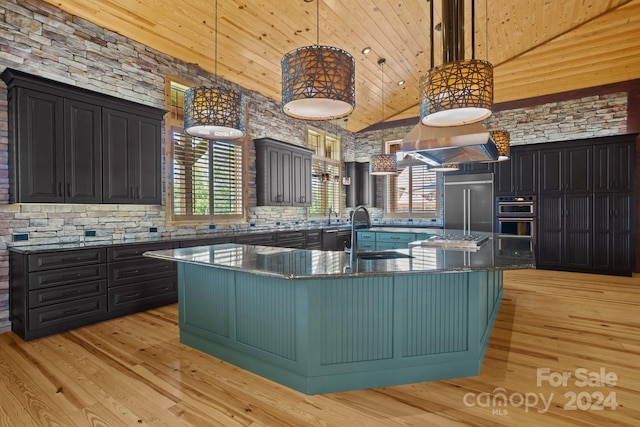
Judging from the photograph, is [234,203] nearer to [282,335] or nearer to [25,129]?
[25,129]

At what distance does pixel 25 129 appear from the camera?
11.4 feet

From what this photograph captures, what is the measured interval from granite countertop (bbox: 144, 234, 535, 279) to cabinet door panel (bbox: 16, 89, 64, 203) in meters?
1.70

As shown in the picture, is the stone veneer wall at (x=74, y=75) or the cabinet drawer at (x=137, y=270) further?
the cabinet drawer at (x=137, y=270)

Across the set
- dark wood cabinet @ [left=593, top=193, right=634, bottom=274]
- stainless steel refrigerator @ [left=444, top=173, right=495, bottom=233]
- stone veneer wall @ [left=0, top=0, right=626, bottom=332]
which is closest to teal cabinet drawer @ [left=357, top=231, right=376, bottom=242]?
stone veneer wall @ [left=0, top=0, right=626, bottom=332]

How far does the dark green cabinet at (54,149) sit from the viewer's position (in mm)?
3449

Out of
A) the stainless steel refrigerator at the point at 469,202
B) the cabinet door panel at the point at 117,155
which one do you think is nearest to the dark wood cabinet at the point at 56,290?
the cabinet door panel at the point at 117,155

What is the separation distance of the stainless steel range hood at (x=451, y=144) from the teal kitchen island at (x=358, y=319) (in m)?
1.21

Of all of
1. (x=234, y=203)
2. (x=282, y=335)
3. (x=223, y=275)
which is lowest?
(x=282, y=335)

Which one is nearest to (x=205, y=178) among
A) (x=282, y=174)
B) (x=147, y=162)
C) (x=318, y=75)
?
(x=147, y=162)

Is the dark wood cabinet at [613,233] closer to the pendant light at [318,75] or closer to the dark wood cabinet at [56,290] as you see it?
the pendant light at [318,75]

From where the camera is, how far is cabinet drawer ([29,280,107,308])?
342 cm

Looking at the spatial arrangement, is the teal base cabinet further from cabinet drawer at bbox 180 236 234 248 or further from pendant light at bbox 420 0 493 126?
cabinet drawer at bbox 180 236 234 248

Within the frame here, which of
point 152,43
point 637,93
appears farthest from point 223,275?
point 637,93

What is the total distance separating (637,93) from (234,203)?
782 cm
